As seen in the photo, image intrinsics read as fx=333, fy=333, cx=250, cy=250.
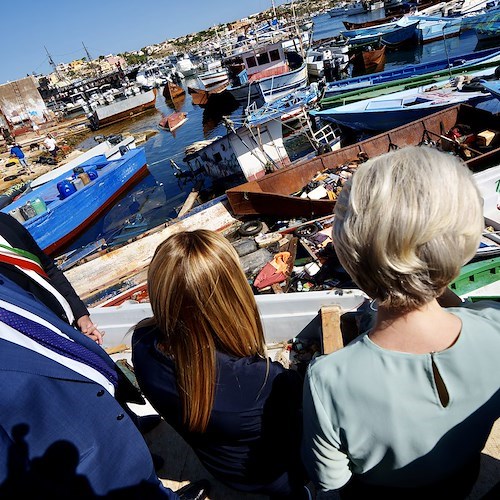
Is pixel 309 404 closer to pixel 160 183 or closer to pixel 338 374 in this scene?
pixel 338 374

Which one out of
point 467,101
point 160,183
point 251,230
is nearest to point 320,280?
point 251,230

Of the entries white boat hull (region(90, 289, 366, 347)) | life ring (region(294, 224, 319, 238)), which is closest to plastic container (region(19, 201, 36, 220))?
life ring (region(294, 224, 319, 238))

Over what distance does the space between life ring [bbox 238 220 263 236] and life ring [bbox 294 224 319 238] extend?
1820 millimetres

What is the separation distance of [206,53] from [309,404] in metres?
74.8

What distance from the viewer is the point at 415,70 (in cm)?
1592

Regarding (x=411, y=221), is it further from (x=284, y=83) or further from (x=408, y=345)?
(x=284, y=83)

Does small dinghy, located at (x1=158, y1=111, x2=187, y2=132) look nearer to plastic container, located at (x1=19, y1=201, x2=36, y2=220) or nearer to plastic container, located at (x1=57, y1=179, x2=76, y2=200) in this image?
plastic container, located at (x1=57, y1=179, x2=76, y2=200)

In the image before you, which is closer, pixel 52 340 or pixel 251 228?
pixel 52 340

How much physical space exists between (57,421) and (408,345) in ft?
4.84

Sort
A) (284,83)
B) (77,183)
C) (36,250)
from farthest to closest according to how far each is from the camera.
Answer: (284,83)
(77,183)
(36,250)

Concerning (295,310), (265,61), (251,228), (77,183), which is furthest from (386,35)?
(295,310)

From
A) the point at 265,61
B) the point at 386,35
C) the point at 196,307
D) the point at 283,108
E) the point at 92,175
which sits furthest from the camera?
the point at 386,35

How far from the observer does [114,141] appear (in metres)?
21.5

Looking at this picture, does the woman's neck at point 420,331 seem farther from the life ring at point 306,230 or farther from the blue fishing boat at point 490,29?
the blue fishing boat at point 490,29
